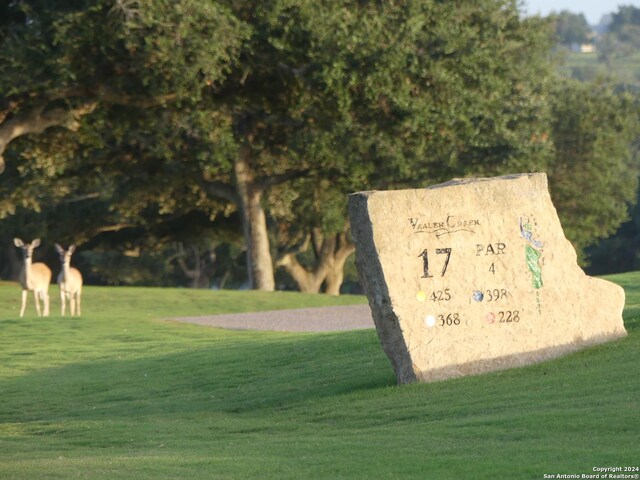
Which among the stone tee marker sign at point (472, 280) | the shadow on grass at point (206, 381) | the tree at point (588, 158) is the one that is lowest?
the shadow on grass at point (206, 381)

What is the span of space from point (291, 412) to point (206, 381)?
3590 millimetres

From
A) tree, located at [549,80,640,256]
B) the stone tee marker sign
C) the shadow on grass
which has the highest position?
tree, located at [549,80,640,256]

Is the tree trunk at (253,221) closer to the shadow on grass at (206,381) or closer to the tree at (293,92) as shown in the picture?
the tree at (293,92)

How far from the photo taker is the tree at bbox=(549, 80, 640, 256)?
49.9m

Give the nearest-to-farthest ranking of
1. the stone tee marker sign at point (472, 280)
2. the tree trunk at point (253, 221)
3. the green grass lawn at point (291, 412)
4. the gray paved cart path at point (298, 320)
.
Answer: the green grass lawn at point (291, 412) → the stone tee marker sign at point (472, 280) → the gray paved cart path at point (298, 320) → the tree trunk at point (253, 221)

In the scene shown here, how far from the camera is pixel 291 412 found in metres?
14.3

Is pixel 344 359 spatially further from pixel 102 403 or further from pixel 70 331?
pixel 70 331

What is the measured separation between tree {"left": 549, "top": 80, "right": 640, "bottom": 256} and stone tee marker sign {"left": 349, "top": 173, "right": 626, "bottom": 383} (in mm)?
34310

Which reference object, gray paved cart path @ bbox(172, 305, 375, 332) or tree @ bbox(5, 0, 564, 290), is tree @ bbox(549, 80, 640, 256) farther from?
gray paved cart path @ bbox(172, 305, 375, 332)

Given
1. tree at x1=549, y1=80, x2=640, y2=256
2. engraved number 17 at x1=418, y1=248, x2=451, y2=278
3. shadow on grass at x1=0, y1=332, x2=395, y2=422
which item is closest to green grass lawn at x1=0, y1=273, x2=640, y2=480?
shadow on grass at x1=0, y1=332, x2=395, y2=422

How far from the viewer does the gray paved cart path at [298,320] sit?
27.0 meters

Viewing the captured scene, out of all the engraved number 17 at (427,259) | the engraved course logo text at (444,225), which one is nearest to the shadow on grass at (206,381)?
the engraved number 17 at (427,259)

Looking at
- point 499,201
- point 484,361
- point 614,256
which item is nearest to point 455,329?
point 484,361

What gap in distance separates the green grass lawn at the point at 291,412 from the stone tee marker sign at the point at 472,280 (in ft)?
1.26
